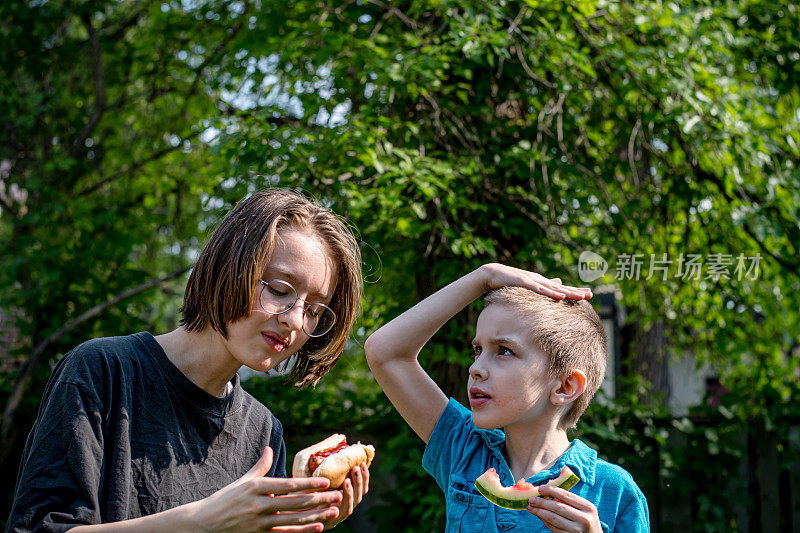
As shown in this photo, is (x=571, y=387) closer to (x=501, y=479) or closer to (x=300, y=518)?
(x=501, y=479)

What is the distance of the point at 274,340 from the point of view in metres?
1.84

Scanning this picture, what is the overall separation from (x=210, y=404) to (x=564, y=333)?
98 centimetres

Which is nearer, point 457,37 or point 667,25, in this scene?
point 457,37

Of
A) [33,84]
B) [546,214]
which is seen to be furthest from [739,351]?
[33,84]

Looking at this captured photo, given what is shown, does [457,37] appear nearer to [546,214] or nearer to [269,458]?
[546,214]

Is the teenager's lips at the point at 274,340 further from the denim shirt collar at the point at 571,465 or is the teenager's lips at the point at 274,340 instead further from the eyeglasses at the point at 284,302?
the denim shirt collar at the point at 571,465

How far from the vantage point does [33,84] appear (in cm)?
665

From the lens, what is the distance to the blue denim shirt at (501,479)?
1.96 metres

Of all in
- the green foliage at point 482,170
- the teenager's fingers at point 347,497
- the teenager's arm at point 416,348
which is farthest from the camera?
the green foliage at point 482,170

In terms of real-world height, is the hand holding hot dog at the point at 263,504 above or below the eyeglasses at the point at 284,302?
below

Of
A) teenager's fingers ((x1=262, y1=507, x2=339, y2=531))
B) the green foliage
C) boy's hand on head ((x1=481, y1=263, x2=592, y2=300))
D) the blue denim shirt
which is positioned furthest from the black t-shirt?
the green foliage

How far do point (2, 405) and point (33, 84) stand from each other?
281 cm

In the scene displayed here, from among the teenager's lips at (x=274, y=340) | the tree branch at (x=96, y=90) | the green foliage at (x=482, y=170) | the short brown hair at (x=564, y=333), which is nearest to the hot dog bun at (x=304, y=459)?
the teenager's lips at (x=274, y=340)

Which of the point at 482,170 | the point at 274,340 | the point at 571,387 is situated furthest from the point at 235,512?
the point at 482,170
